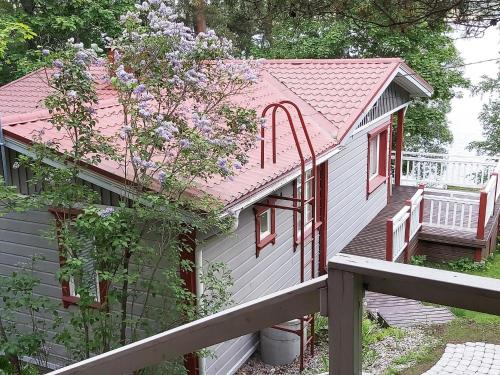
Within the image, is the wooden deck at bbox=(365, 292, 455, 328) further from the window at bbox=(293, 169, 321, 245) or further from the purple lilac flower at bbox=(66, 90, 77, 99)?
the purple lilac flower at bbox=(66, 90, 77, 99)

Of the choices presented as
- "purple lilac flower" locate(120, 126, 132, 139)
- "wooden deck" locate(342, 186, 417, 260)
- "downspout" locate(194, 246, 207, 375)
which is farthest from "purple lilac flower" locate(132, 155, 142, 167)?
"wooden deck" locate(342, 186, 417, 260)

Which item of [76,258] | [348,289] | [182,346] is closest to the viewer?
[348,289]

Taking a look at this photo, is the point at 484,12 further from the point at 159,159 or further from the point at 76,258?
the point at 76,258

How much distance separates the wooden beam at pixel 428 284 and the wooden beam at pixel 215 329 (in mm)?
118

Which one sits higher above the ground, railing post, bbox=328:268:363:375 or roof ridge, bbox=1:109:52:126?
roof ridge, bbox=1:109:52:126

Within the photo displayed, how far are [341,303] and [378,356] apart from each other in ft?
17.2

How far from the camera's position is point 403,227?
9.68 m

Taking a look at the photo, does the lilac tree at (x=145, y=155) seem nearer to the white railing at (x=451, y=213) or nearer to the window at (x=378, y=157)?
the white railing at (x=451, y=213)

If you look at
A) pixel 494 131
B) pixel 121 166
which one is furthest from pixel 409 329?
pixel 494 131

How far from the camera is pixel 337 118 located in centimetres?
911

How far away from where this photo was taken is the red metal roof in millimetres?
5668

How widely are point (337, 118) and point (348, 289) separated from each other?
8.06 m

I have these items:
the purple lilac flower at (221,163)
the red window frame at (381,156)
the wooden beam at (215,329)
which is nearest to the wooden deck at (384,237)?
the red window frame at (381,156)

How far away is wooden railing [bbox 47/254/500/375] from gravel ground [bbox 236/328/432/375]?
15.4 feet
